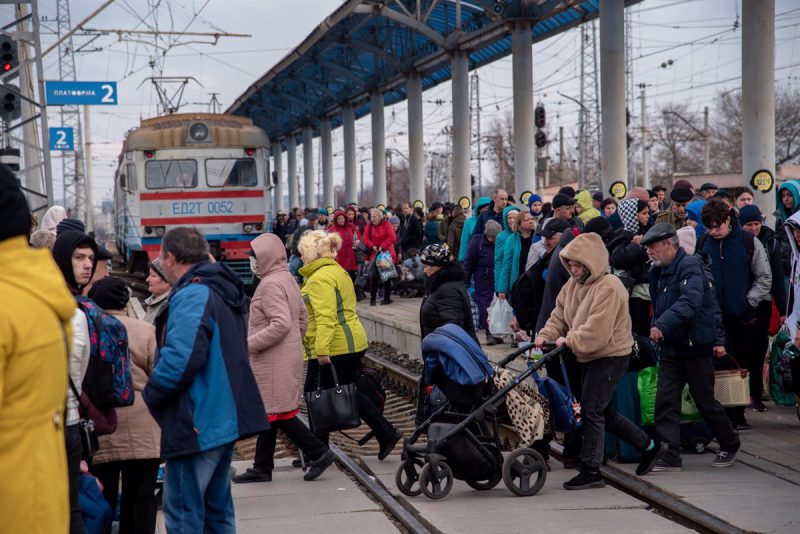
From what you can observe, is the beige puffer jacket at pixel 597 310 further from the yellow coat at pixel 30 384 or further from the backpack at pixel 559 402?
the yellow coat at pixel 30 384

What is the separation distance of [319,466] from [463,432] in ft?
4.54

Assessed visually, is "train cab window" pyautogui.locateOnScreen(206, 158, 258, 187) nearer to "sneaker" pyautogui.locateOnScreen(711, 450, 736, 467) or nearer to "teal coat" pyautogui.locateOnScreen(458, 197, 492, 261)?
"teal coat" pyautogui.locateOnScreen(458, 197, 492, 261)

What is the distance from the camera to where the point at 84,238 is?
5.58 m

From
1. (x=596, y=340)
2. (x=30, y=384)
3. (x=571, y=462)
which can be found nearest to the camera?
(x=30, y=384)

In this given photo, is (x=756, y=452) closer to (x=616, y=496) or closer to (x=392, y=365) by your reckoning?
(x=616, y=496)

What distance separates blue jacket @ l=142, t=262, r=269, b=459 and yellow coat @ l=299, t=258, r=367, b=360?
3.29 m

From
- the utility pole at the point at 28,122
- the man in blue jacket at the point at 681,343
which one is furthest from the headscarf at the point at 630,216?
the utility pole at the point at 28,122

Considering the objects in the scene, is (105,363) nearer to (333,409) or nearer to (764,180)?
(333,409)

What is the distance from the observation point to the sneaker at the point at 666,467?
8211 millimetres

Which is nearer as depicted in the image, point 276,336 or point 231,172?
point 276,336

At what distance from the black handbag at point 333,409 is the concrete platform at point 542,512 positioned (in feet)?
2.15

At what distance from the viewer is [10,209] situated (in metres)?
3.18

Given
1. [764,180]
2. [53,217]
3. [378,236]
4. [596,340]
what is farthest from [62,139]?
[596,340]

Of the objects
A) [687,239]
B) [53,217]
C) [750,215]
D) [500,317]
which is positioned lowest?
[500,317]
